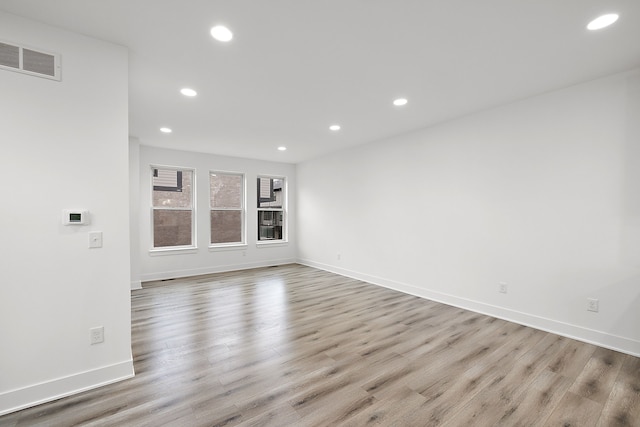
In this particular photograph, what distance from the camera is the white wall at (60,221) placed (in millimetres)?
1853

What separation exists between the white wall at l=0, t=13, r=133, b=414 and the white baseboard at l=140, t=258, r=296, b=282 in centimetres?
369

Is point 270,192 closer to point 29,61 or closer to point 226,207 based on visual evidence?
point 226,207

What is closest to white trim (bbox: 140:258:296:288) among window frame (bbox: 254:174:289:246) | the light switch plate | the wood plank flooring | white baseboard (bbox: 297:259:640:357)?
window frame (bbox: 254:174:289:246)

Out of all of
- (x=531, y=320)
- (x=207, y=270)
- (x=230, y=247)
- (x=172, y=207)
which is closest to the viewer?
(x=531, y=320)

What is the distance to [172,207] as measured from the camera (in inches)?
230

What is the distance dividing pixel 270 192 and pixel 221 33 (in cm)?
532

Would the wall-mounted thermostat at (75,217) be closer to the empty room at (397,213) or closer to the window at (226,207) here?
the empty room at (397,213)

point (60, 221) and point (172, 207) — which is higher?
point (172, 207)

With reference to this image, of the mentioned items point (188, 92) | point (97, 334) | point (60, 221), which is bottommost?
point (97, 334)

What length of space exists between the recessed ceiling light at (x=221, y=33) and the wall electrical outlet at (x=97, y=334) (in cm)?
238

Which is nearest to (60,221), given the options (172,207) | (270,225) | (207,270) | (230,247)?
(172,207)

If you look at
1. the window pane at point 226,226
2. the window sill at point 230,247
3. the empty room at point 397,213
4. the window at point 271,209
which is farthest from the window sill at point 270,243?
the empty room at point 397,213

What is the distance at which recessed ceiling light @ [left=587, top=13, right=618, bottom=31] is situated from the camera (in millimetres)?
1905

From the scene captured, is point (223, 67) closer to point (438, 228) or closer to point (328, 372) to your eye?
point (328, 372)
